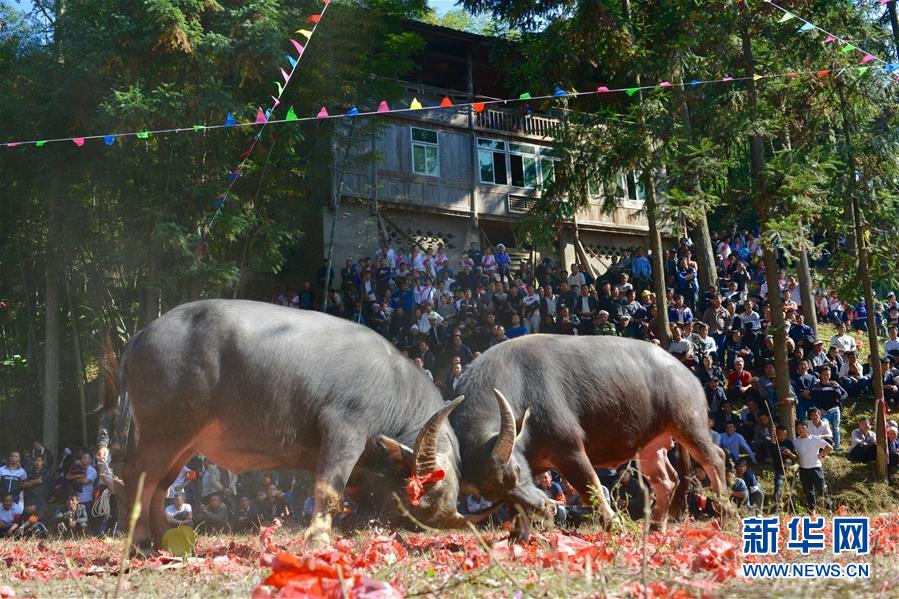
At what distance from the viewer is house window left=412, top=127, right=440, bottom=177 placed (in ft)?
110

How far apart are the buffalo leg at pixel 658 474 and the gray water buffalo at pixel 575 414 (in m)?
0.01

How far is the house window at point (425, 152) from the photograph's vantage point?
33656 mm

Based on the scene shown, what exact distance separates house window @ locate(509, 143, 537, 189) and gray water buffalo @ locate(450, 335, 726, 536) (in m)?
25.6

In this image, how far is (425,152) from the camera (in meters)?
33.8

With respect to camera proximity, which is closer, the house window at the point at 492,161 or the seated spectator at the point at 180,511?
the seated spectator at the point at 180,511

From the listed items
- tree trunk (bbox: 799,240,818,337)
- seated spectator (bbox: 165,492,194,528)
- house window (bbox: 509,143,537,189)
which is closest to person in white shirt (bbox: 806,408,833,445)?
tree trunk (bbox: 799,240,818,337)

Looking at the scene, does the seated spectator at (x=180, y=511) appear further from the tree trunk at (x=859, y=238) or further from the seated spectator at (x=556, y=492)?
the tree trunk at (x=859, y=238)

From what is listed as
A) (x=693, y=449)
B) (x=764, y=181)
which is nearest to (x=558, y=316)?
(x=764, y=181)

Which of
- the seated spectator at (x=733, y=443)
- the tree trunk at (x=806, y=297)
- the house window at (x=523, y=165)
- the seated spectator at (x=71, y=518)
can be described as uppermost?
the house window at (x=523, y=165)

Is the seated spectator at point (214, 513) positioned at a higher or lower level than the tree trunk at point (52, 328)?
lower

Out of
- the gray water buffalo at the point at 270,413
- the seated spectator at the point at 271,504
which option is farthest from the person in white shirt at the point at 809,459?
the gray water buffalo at the point at 270,413

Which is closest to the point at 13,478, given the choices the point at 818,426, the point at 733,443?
the point at 733,443

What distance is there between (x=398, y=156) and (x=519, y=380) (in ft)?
80.4

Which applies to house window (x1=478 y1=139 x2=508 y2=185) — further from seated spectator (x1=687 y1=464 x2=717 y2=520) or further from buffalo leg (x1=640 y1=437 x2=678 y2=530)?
buffalo leg (x1=640 y1=437 x2=678 y2=530)
